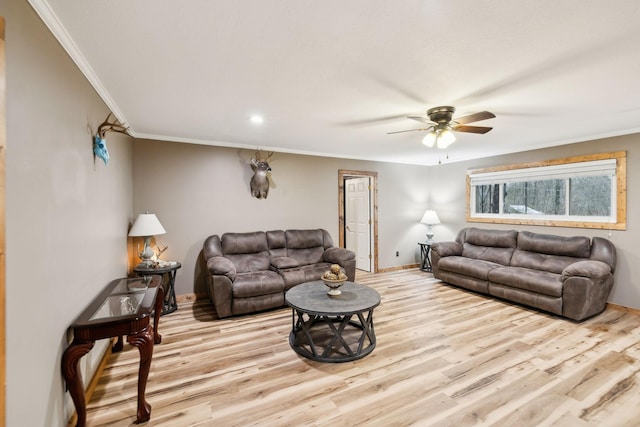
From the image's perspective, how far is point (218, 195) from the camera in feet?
14.3

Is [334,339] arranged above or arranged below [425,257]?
below

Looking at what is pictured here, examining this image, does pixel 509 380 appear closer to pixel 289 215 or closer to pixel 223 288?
pixel 223 288

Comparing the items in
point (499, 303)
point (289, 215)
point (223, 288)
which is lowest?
point (499, 303)

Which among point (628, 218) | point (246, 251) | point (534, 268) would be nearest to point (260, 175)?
point (246, 251)

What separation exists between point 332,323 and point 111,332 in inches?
66.6

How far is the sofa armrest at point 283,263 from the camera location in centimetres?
414

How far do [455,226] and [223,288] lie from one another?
15.9 ft

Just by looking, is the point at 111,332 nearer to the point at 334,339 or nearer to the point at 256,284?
the point at 334,339

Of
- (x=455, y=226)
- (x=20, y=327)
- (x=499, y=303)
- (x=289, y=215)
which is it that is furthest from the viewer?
(x=455, y=226)

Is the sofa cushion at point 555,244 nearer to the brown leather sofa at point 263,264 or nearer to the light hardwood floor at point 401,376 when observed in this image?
the light hardwood floor at point 401,376

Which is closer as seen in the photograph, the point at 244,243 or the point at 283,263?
the point at 283,263

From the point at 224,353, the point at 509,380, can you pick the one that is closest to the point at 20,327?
the point at 224,353

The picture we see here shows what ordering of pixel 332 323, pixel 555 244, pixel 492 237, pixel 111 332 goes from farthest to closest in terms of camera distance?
pixel 492 237, pixel 555 244, pixel 332 323, pixel 111 332

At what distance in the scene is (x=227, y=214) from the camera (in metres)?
4.44
